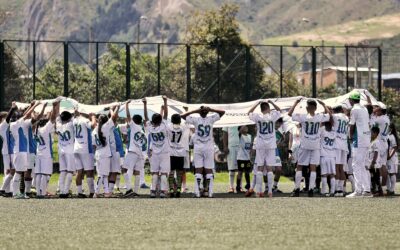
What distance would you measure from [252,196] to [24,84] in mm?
30173

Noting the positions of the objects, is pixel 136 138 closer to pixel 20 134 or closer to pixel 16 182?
pixel 20 134

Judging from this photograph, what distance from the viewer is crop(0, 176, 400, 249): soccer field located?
1600cm

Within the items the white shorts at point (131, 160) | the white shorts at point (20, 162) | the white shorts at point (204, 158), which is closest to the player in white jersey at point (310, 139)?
the white shorts at point (204, 158)

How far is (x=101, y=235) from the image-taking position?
17125 millimetres

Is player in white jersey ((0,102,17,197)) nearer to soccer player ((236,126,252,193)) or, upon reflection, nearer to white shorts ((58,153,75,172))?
white shorts ((58,153,75,172))

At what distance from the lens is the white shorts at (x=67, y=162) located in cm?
2827

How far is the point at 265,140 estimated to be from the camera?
2781 cm

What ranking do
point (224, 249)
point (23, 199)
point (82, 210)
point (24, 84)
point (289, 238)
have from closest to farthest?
point (224, 249)
point (289, 238)
point (82, 210)
point (23, 199)
point (24, 84)

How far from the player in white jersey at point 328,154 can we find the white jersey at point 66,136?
5999 millimetres

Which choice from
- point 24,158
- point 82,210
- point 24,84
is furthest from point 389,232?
point 24,84

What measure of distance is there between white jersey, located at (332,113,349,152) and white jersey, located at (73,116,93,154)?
586cm

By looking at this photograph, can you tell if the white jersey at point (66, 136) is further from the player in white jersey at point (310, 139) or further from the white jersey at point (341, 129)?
the white jersey at point (341, 129)

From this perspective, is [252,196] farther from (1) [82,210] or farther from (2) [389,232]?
(2) [389,232]

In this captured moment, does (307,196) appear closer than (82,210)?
No
